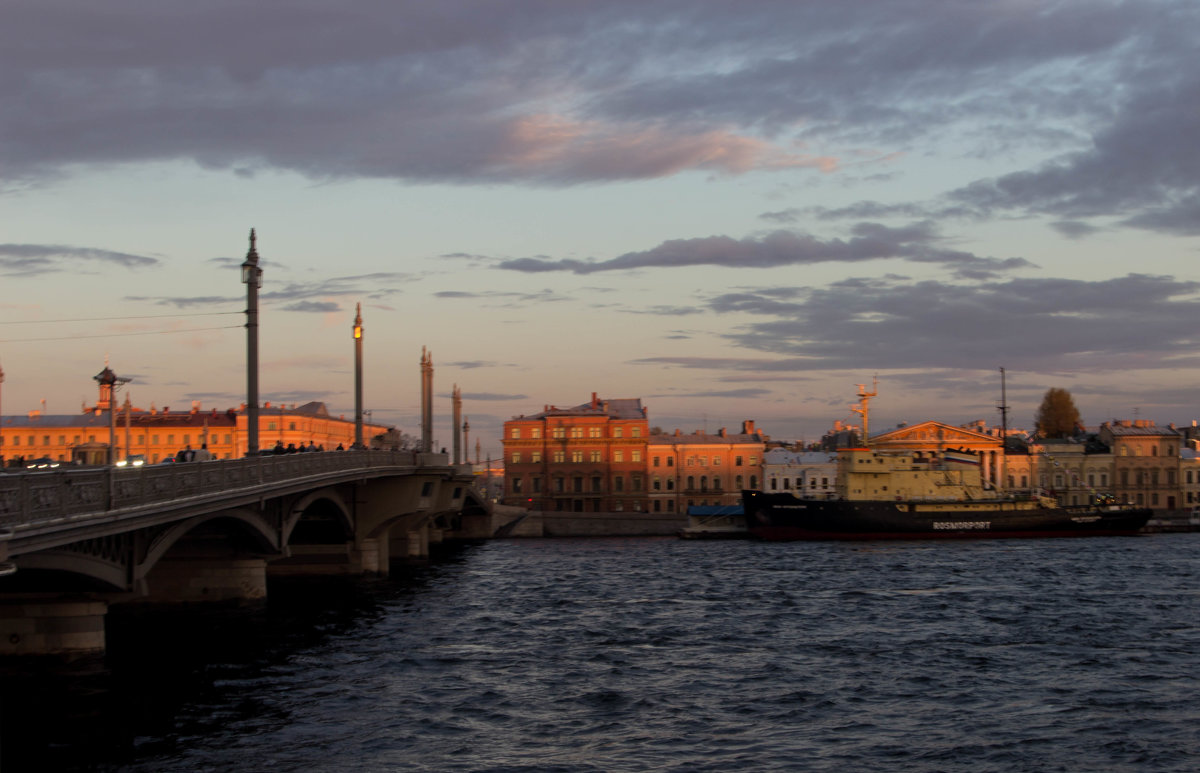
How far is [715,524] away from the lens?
310 ft

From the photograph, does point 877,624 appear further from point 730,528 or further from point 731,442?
point 731,442

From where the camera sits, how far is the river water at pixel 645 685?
743 inches

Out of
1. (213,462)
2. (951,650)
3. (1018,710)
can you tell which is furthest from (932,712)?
(213,462)

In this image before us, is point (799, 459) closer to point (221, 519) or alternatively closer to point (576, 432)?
point (576, 432)

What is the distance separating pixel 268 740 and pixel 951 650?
53.5 feet

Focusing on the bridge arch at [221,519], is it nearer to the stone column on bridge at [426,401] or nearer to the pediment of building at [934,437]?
the stone column on bridge at [426,401]

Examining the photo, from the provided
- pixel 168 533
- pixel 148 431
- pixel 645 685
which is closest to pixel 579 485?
pixel 148 431

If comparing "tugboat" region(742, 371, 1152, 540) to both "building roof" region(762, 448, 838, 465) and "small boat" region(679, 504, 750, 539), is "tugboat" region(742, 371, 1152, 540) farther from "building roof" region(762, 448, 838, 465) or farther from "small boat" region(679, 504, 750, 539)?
"building roof" region(762, 448, 838, 465)

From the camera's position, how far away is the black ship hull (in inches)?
3398

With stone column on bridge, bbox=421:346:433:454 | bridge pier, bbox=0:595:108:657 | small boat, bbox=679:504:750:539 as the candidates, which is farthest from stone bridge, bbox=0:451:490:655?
small boat, bbox=679:504:750:539

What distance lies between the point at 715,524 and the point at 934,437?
3027cm

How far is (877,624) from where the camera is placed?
34.3 m

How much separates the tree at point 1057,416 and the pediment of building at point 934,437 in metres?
32.8

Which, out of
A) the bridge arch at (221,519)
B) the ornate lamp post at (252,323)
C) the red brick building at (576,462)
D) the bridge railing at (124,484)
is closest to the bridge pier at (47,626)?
the bridge arch at (221,519)
